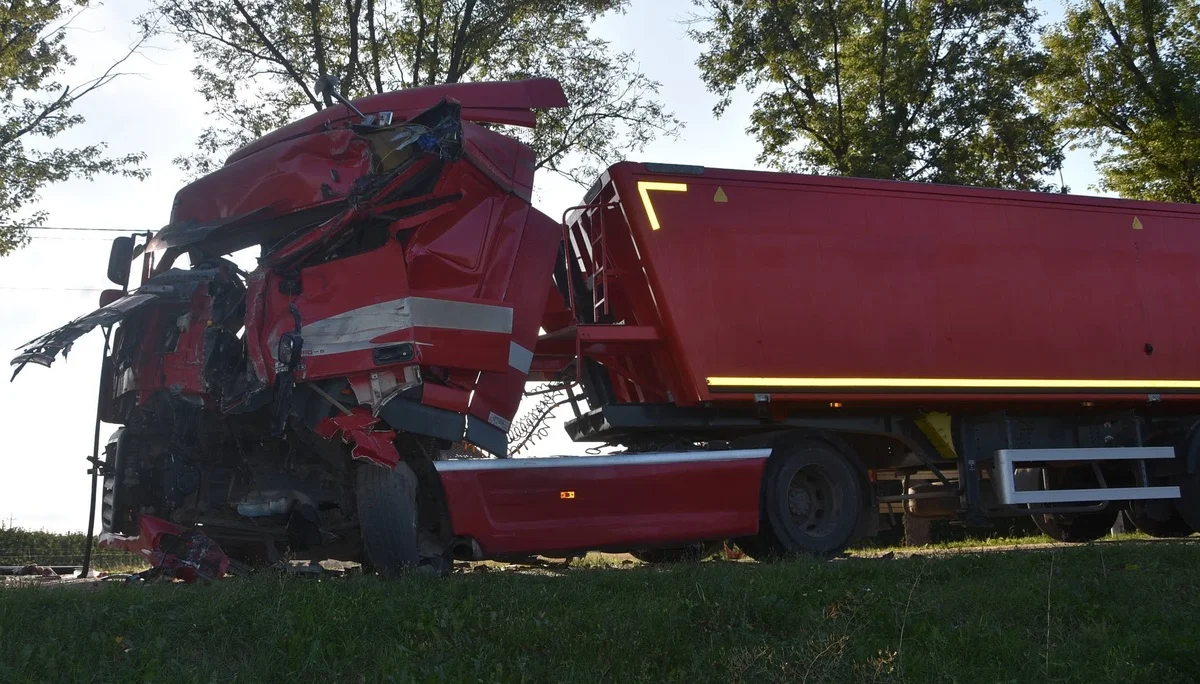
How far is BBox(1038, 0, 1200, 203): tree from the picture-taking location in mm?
22156

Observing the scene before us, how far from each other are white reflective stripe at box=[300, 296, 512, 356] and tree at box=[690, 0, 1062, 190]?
1286cm

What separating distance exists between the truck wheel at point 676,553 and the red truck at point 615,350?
54mm

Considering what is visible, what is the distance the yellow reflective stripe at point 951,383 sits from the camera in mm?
8242

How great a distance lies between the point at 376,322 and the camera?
682 cm

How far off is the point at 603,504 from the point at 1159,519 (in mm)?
6594

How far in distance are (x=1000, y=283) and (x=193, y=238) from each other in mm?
6582

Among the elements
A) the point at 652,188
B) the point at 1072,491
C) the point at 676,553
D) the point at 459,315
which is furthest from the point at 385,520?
the point at 1072,491

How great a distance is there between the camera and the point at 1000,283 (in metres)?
9.33

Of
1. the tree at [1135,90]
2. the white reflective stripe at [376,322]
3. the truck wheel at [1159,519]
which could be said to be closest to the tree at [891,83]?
the tree at [1135,90]

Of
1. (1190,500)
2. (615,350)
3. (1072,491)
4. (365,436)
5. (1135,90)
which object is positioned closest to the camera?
(365,436)

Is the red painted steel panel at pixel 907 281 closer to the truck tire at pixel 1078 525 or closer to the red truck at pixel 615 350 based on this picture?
the red truck at pixel 615 350

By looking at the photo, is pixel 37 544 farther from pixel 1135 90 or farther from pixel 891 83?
pixel 1135 90

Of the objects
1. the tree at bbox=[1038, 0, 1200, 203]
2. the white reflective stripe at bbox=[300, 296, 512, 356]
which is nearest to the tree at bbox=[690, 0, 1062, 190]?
the tree at bbox=[1038, 0, 1200, 203]

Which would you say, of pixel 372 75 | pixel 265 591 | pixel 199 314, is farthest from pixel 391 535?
pixel 372 75
